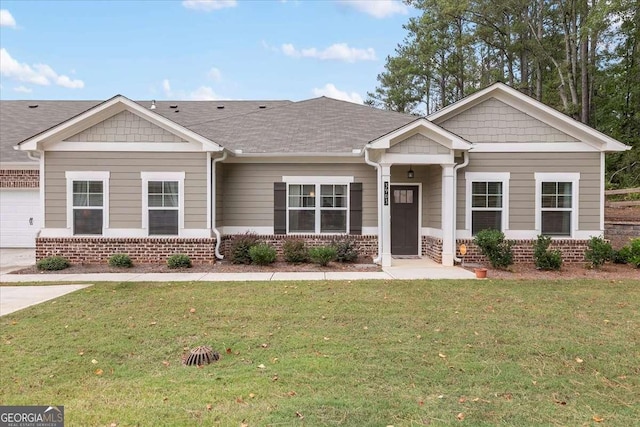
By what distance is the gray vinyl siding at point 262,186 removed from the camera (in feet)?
38.6

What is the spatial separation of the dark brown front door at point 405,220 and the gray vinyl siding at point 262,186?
39.9 inches

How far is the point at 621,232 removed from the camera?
45.5ft

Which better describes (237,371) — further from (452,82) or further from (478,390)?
(452,82)

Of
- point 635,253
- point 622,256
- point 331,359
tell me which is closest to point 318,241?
point 331,359

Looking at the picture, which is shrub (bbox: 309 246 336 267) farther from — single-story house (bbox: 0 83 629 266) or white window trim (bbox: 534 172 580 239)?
white window trim (bbox: 534 172 580 239)

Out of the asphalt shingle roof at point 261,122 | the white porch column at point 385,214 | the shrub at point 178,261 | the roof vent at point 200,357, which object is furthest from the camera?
the asphalt shingle roof at point 261,122

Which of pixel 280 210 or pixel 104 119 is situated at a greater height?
pixel 104 119

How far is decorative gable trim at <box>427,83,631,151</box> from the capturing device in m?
10.7

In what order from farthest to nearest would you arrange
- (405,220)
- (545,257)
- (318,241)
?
(405,220), (318,241), (545,257)

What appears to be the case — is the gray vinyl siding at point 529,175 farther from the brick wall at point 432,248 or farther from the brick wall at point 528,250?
the brick wall at point 432,248

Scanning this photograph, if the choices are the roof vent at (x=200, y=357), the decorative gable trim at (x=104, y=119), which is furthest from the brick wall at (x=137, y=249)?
the roof vent at (x=200, y=357)

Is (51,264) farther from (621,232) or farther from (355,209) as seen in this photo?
(621,232)

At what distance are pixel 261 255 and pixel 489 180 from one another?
A: 6.44 meters

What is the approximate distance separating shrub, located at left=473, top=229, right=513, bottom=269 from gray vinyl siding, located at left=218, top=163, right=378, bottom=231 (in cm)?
305
